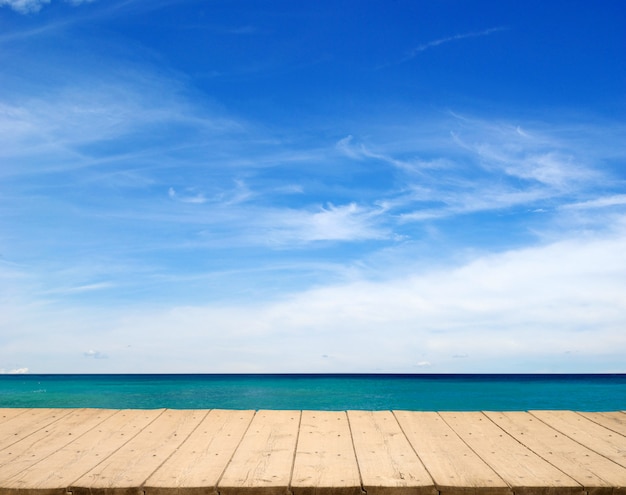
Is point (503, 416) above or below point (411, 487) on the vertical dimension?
above

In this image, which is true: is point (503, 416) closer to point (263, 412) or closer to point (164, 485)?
point (263, 412)

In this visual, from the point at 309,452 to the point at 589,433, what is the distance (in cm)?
231

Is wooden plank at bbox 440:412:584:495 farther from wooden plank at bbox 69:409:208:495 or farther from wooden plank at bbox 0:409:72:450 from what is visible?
wooden plank at bbox 0:409:72:450

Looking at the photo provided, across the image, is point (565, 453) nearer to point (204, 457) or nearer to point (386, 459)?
point (386, 459)

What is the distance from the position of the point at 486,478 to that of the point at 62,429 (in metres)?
3.29

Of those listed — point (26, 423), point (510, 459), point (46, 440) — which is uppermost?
point (26, 423)

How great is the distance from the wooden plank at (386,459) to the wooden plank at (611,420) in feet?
5.82

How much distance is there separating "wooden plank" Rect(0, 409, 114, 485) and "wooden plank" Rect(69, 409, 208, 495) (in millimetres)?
496

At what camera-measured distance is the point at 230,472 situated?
3529mm

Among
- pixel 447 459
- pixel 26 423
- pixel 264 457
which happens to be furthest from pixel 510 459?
pixel 26 423

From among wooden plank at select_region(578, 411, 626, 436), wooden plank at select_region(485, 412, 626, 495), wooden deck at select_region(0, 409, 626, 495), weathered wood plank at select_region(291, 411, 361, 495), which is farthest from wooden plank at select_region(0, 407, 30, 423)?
wooden plank at select_region(578, 411, 626, 436)

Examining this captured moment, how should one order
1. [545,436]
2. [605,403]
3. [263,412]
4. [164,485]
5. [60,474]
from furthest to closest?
[605,403], [263,412], [545,436], [60,474], [164,485]

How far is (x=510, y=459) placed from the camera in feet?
12.7

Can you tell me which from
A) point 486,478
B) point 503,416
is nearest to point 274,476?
point 486,478
